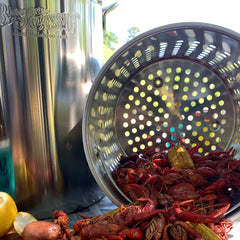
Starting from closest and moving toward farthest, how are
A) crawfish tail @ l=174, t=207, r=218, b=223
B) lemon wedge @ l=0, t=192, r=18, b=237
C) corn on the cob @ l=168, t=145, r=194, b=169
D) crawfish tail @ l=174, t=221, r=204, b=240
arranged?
crawfish tail @ l=174, t=221, r=204, b=240
crawfish tail @ l=174, t=207, r=218, b=223
lemon wedge @ l=0, t=192, r=18, b=237
corn on the cob @ l=168, t=145, r=194, b=169

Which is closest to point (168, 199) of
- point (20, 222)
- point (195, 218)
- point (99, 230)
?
point (195, 218)

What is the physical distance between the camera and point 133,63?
5.81 feet

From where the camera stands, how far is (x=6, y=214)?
4.38 ft

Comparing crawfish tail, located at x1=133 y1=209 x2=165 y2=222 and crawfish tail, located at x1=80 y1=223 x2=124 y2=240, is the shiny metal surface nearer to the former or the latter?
crawfish tail, located at x1=80 y1=223 x2=124 y2=240

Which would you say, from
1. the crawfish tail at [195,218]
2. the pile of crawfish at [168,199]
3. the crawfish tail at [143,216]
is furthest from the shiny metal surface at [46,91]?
the crawfish tail at [195,218]

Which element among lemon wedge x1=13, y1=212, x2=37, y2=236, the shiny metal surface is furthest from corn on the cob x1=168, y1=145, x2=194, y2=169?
lemon wedge x1=13, y1=212, x2=37, y2=236

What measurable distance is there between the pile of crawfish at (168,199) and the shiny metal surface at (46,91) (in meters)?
0.36

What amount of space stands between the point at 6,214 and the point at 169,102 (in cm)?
133

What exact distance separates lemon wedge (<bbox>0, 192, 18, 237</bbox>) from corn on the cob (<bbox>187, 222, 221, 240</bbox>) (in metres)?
0.91

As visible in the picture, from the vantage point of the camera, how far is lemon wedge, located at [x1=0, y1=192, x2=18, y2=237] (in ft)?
4.33

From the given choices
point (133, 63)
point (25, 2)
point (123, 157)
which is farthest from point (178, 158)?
point (25, 2)

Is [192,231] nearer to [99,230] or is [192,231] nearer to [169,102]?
[99,230]

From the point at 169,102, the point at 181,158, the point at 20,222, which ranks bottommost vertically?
the point at 20,222

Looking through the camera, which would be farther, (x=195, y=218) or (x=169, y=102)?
(x=169, y=102)
